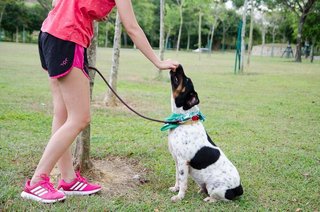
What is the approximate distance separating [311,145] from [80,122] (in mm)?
4626

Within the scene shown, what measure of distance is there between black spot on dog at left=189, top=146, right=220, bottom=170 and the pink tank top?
166 cm

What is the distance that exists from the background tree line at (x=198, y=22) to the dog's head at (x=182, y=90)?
33427 millimetres

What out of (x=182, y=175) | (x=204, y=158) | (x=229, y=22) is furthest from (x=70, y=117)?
(x=229, y=22)

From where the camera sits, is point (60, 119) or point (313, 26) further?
point (313, 26)

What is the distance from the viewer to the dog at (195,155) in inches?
167

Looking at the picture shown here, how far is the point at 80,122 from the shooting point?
12.3ft

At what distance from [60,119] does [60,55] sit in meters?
0.77

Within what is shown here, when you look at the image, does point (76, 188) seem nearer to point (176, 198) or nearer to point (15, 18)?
point (176, 198)

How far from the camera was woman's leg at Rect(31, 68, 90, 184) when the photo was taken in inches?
143

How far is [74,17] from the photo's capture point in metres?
3.48

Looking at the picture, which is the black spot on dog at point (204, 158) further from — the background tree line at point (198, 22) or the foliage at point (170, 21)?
the foliage at point (170, 21)

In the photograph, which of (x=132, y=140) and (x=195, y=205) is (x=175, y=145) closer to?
(x=195, y=205)

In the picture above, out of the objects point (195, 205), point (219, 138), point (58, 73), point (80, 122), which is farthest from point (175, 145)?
point (219, 138)

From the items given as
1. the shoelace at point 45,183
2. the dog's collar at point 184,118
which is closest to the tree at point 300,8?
the dog's collar at point 184,118
